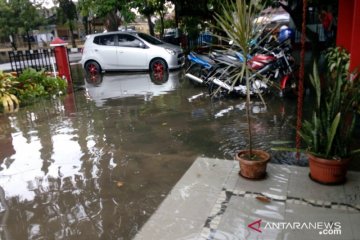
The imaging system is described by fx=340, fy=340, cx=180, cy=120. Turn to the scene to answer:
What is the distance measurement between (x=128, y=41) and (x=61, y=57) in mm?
2537

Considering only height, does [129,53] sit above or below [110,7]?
below

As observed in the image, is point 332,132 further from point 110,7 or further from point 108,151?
point 110,7

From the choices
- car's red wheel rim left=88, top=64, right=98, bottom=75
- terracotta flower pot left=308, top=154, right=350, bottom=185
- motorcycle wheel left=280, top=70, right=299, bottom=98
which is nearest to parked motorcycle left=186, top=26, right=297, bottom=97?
motorcycle wheel left=280, top=70, right=299, bottom=98

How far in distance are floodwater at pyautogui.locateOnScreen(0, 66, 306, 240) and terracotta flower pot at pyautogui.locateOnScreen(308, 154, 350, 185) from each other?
62cm

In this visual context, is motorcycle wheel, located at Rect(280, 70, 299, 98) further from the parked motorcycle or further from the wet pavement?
the wet pavement

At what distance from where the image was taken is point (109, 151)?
4.75 metres

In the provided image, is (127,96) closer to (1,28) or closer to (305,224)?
(305,224)

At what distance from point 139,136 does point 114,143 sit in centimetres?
43

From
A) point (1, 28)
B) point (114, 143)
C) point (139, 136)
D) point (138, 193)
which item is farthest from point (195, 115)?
point (1, 28)

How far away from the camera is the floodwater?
3174 millimetres

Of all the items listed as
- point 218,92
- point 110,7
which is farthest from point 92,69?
point 218,92

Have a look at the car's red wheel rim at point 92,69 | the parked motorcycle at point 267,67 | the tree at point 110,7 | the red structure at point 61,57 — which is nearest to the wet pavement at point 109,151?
the parked motorcycle at point 267,67

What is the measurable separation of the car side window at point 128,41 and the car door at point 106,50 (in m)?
0.23

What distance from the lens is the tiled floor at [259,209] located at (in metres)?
2.71
